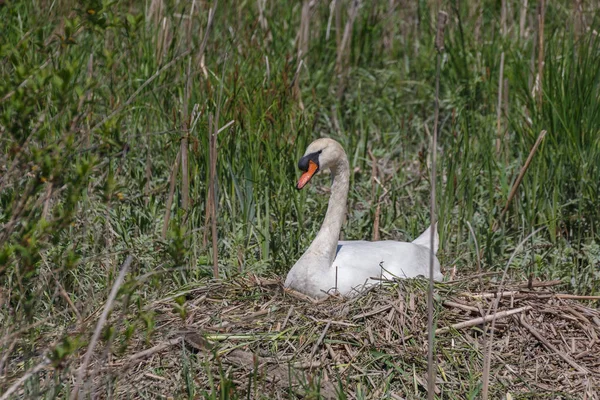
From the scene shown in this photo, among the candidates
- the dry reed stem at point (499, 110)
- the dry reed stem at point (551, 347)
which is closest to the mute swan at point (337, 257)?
the dry reed stem at point (551, 347)

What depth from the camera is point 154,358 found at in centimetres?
391

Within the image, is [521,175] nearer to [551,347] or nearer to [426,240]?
[426,240]

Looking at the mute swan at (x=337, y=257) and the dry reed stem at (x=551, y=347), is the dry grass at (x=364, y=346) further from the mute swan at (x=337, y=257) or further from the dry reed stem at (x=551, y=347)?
the mute swan at (x=337, y=257)

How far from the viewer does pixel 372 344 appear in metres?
3.99

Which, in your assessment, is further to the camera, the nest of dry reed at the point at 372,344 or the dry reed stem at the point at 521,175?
the dry reed stem at the point at 521,175

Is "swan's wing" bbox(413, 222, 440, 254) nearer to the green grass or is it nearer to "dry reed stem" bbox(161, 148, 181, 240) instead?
the green grass

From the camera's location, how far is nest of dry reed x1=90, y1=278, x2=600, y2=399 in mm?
3791

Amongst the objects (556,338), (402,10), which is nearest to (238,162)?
(556,338)

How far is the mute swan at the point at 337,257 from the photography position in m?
4.45

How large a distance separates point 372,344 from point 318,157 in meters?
1.05

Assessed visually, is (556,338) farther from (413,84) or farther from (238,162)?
(413,84)

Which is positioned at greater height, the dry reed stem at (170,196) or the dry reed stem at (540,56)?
the dry reed stem at (540,56)

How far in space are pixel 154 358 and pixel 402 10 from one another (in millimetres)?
4641

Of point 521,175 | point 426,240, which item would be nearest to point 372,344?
point 426,240
